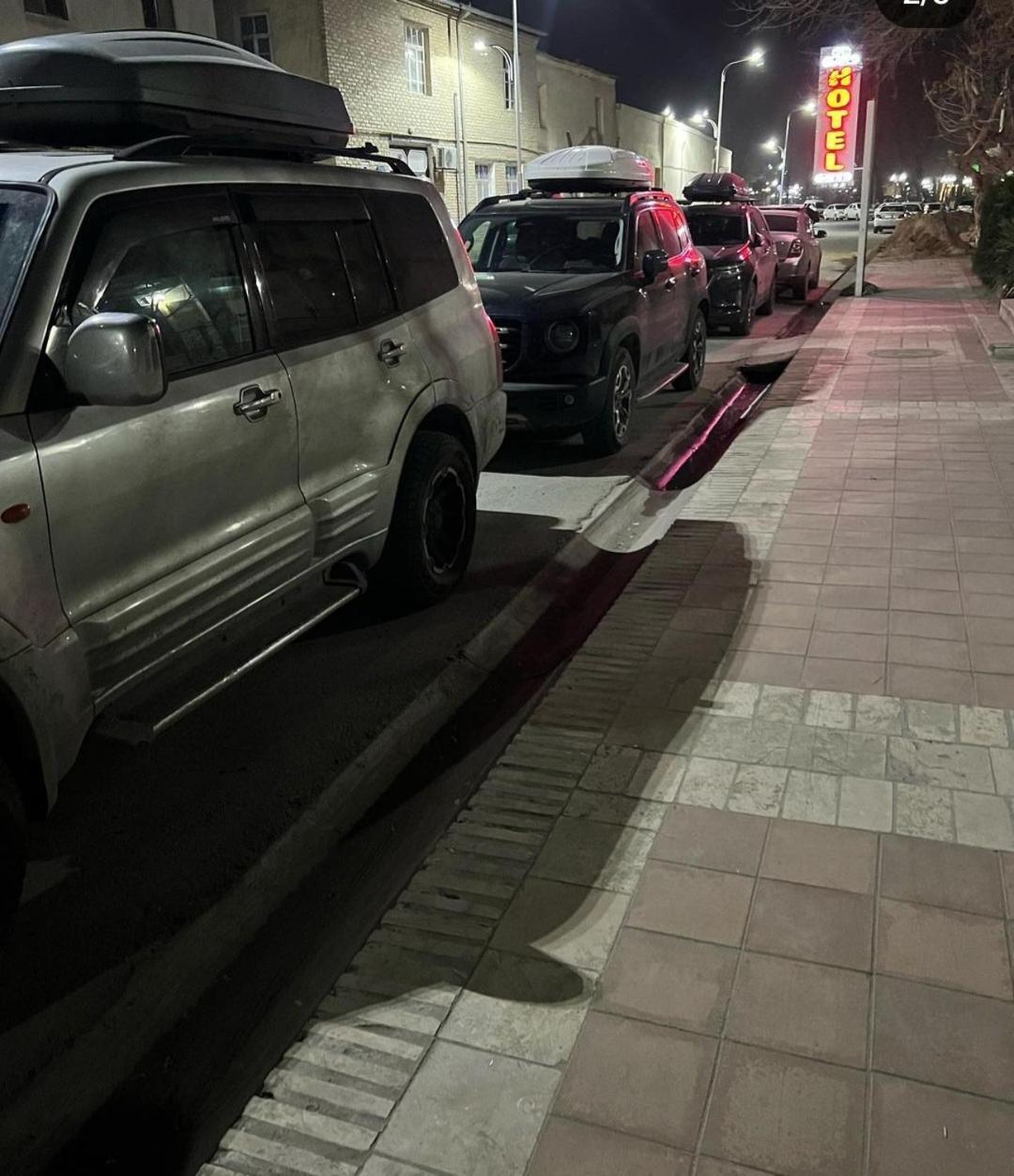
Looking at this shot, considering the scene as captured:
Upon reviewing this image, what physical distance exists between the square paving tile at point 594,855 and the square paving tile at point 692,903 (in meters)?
0.07

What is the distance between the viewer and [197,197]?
3.70 m

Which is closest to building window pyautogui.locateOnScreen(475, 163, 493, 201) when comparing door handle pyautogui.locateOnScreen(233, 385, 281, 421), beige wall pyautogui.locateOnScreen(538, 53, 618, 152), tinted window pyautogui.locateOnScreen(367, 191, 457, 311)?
beige wall pyautogui.locateOnScreen(538, 53, 618, 152)

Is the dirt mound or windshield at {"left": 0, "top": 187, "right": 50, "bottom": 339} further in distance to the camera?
the dirt mound

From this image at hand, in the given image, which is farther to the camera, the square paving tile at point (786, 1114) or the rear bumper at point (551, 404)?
the rear bumper at point (551, 404)

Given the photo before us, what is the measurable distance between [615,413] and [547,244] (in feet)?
6.35

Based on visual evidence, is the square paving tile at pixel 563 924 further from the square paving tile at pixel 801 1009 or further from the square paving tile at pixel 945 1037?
the square paving tile at pixel 945 1037

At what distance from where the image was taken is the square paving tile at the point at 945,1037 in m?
2.37

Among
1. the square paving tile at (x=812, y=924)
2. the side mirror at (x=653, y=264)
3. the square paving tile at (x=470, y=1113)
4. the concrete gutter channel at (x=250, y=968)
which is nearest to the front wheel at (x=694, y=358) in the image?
the side mirror at (x=653, y=264)

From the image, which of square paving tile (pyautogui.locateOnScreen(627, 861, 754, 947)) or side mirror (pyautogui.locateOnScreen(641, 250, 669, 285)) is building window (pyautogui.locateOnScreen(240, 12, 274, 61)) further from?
square paving tile (pyautogui.locateOnScreen(627, 861, 754, 947))

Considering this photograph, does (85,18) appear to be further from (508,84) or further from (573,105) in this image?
(573,105)

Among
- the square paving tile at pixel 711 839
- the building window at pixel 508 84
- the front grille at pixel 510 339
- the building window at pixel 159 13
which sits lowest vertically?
the square paving tile at pixel 711 839

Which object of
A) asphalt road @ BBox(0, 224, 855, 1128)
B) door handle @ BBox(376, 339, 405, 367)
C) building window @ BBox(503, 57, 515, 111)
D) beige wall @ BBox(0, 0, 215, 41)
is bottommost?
asphalt road @ BBox(0, 224, 855, 1128)

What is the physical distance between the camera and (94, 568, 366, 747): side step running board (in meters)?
3.17

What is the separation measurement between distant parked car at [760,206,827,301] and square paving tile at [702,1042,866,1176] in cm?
1955
